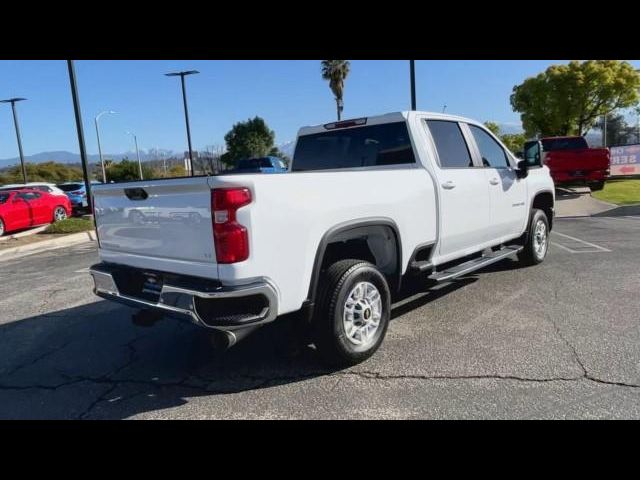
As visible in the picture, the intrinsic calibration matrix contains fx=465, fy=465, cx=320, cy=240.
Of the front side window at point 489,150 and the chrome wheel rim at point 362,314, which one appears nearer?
the chrome wheel rim at point 362,314

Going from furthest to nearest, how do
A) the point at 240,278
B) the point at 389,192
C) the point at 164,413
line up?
the point at 389,192 < the point at 164,413 < the point at 240,278

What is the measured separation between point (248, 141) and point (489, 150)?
193 feet

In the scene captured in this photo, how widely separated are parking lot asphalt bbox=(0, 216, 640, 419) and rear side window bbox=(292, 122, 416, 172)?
1.61 meters

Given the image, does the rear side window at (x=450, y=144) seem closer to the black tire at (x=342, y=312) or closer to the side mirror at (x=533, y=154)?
the side mirror at (x=533, y=154)

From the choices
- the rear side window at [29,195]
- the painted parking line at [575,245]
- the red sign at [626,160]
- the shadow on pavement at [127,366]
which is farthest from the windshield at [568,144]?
the rear side window at [29,195]

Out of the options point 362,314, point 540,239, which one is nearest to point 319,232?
point 362,314

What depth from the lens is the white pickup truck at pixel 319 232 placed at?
290 centimetres

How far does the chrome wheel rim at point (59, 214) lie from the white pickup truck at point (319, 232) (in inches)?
539

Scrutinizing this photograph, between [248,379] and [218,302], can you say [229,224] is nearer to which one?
[218,302]

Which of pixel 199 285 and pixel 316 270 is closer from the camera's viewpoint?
pixel 199 285
